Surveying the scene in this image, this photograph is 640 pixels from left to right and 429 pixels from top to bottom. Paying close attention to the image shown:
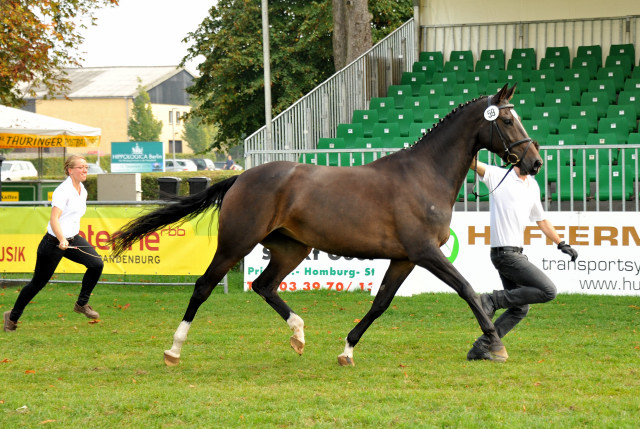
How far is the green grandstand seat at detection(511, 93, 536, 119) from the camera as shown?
53.5 ft

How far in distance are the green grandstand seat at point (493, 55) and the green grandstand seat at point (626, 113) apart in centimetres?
395

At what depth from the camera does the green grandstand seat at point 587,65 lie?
18.2 meters

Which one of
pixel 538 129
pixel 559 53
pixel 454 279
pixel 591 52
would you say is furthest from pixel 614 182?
pixel 559 53

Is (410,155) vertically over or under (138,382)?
over

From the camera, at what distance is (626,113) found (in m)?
15.7

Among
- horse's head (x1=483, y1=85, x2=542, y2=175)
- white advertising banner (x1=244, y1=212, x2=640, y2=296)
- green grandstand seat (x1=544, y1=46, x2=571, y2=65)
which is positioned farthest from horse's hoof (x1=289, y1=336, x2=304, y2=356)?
green grandstand seat (x1=544, y1=46, x2=571, y2=65)

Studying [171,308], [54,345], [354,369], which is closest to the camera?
A: [354,369]

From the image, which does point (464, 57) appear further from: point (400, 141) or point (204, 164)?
point (204, 164)

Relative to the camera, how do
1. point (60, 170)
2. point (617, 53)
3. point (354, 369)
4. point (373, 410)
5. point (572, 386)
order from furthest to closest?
1. point (60, 170)
2. point (617, 53)
3. point (354, 369)
4. point (572, 386)
5. point (373, 410)

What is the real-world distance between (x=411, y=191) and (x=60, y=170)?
5055 cm

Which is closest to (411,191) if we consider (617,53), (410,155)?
(410,155)

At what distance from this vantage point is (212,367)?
23.4 feet

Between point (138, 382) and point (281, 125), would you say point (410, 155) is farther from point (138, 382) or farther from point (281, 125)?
point (281, 125)

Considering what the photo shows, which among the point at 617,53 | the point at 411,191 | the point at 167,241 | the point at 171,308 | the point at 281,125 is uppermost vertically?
the point at 617,53
